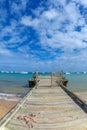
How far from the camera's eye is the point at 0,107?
48.2 ft

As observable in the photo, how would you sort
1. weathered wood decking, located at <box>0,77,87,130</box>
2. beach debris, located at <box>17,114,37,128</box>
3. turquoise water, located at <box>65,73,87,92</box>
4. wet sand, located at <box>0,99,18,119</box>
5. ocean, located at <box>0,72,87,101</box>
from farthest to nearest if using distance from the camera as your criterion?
turquoise water, located at <box>65,73,87,92</box> → ocean, located at <box>0,72,87,101</box> → wet sand, located at <box>0,99,18,119</box> → beach debris, located at <box>17,114,37,128</box> → weathered wood decking, located at <box>0,77,87,130</box>

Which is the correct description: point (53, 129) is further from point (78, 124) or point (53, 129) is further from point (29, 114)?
point (29, 114)

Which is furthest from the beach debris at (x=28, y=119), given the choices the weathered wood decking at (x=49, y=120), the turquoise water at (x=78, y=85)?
the turquoise water at (x=78, y=85)

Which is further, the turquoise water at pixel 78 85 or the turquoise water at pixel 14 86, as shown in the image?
the turquoise water at pixel 78 85

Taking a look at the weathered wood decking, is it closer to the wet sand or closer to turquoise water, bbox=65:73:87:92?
the wet sand

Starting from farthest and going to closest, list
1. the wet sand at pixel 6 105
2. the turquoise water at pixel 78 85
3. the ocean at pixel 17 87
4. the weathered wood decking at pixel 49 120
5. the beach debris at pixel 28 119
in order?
the turquoise water at pixel 78 85
the ocean at pixel 17 87
the wet sand at pixel 6 105
the beach debris at pixel 28 119
the weathered wood decking at pixel 49 120

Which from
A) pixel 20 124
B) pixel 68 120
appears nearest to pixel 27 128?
pixel 20 124

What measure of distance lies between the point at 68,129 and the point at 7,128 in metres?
1.69

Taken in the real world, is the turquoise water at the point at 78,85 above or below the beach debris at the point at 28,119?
below

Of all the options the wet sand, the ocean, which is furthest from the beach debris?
the ocean

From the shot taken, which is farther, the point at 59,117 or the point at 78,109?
the point at 78,109

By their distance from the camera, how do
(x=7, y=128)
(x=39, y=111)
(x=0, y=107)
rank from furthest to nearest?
1. (x=0, y=107)
2. (x=39, y=111)
3. (x=7, y=128)

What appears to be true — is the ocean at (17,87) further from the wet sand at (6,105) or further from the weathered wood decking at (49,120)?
the weathered wood decking at (49,120)

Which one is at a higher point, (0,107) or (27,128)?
(27,128)
